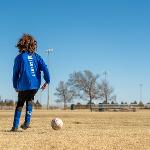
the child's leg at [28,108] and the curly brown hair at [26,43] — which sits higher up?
the curly brown hair at [26,43]

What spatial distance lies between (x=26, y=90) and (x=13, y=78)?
427 millimetres

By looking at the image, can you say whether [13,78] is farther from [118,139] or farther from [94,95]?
[94,95]

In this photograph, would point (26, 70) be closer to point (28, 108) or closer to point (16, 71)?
point (16, 71)

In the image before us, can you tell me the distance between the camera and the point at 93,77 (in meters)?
118

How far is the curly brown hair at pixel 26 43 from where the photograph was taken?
1109 cm

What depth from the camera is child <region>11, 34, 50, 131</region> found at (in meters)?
11.1

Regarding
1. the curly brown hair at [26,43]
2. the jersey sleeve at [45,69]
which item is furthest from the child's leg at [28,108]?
the curly brown hair at [26,43]

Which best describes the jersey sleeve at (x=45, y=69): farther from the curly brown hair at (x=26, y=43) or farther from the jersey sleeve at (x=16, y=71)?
the jersey sleeve at (x=16, y=71)

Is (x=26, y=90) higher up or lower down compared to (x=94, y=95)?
lower down

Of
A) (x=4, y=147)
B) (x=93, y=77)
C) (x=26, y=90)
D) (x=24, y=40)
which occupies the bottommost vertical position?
(x=4, y=147)

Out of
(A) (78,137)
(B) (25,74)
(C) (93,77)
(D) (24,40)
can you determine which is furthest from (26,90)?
(C) (93,77)

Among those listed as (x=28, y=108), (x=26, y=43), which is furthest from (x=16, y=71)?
(x=28, y=108)

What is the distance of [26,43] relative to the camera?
11.1m

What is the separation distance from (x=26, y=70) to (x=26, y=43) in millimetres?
636
